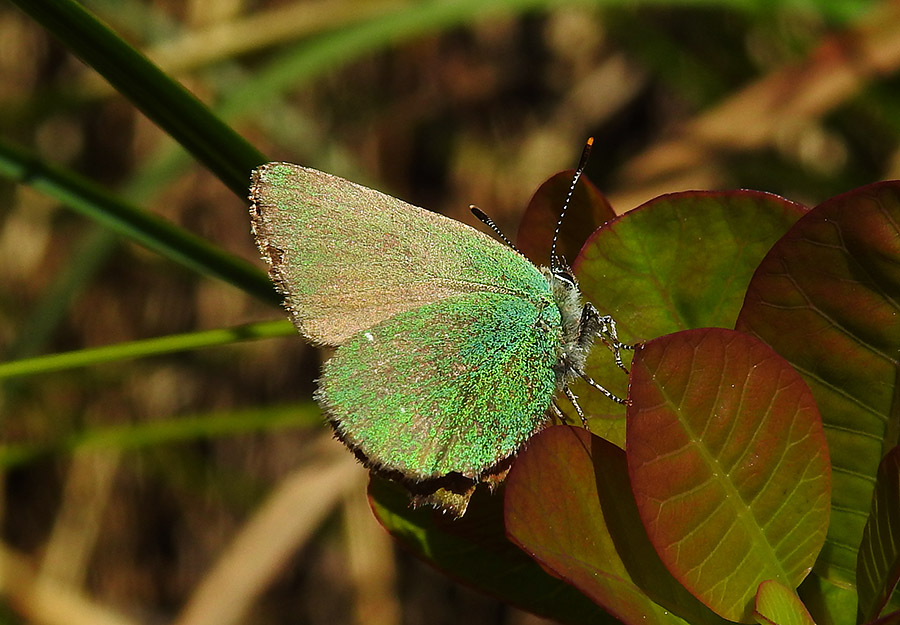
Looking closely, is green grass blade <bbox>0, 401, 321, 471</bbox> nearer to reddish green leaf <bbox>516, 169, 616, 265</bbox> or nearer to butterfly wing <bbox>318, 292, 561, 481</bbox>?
butterfly wing <bbox>318, 292, 561, 481</bbox>

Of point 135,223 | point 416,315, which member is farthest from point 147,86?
point 416,315

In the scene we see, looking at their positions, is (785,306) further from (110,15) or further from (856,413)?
(110,15)

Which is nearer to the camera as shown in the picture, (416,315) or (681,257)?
(681,257)

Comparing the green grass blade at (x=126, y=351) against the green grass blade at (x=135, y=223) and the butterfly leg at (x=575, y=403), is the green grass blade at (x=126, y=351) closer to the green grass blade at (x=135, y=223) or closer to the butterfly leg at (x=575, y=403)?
the green grass blade at (x=135, y=223)

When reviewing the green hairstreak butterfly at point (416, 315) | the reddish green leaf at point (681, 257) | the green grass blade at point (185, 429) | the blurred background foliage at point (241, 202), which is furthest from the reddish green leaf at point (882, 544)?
the blurred background foliage at point (241, 202)

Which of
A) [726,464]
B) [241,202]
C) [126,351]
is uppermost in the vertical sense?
[726,464]

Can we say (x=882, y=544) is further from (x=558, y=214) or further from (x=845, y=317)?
(x=558, y=214)
